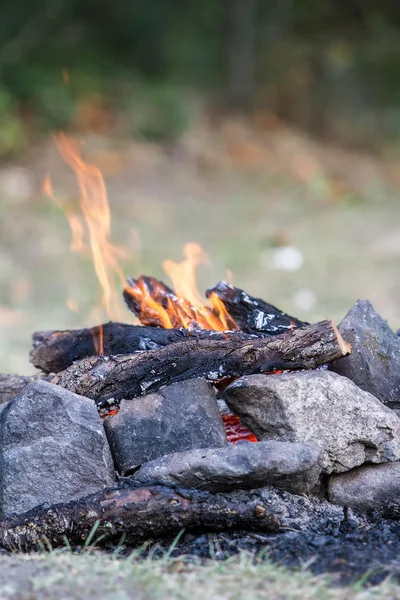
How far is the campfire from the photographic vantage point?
310 cm

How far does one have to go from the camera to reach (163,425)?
3.59 m

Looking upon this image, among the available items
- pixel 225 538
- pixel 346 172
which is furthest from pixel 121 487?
pixel 346 172

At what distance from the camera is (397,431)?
362 centimetres

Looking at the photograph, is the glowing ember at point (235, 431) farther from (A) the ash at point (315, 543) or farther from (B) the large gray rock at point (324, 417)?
(A) the ash at point (315, 543)

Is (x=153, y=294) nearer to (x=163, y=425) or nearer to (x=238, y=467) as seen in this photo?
(x=163, y=425)

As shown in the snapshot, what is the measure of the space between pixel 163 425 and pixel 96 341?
879mm

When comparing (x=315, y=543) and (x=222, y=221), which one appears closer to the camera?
(x=315, y=543)

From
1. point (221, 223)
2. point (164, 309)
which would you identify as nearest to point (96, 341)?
point (164, 309)

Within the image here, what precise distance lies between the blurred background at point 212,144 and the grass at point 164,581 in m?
5.51

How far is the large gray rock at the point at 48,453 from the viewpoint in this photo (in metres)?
3.35

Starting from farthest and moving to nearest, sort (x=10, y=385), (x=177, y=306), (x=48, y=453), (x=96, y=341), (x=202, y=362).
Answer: (x=177, y=306) < (x=96, y=341) < (x=10, y=385) < (x=202, y=362) < (x=48, y=453)

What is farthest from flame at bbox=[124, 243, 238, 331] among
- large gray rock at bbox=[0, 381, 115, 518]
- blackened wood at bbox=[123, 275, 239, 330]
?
large gray rock at bbox=[0, 381, 115, 518]

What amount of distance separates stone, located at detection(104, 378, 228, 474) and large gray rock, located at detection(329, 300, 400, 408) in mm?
733

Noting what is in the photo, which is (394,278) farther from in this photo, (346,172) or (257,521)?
(257,521)
